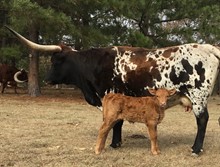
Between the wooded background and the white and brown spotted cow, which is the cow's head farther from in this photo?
the wooded background

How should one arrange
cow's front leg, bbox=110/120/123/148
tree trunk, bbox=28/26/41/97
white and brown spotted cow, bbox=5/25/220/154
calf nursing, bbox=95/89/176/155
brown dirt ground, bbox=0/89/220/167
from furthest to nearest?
tree trunk, bbox=28/26/41/97
cow's front leg, bbox=110/120/123/148
white and brown spotted cow, bbox=5/25/220/154
calf nursing, bbox=95/89/176/155
brown dirt ground, bbox=0/89/220/167

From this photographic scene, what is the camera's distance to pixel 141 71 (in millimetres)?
6957

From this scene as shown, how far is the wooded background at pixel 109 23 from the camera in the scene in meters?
15.9

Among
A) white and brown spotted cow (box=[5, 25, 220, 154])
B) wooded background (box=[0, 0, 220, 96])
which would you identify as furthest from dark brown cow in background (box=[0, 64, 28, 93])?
white and brown spotted cow (box=[5, 25, 220, 154])

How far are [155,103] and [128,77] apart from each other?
76 centimetres

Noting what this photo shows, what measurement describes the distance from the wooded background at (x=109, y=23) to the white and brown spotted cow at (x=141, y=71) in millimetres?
7553

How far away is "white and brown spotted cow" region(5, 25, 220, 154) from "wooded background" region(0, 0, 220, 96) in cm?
755

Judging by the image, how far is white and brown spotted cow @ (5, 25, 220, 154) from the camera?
666 cm

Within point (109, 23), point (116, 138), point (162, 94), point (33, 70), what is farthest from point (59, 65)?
point (109, 23)

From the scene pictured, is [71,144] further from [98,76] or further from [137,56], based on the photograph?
[137,56]

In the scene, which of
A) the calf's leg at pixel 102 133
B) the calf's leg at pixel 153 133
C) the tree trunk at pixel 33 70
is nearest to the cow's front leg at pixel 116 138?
the calf's leg at pixel 102 133

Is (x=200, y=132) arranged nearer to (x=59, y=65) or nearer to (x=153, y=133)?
(x=153, y=133)

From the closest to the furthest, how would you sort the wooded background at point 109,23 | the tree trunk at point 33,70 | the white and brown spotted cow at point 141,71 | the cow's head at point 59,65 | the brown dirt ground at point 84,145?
1. the brown dirt ground at point 84,145
2. the white and brown spotted cow at point 141,71
3. the cow's head at point 59,65
4. the wooded background at point 109,23
5. the tree trunk at point 33,70

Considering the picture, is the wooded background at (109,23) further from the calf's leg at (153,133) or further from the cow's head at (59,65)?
the calf's leg at (153,133)
